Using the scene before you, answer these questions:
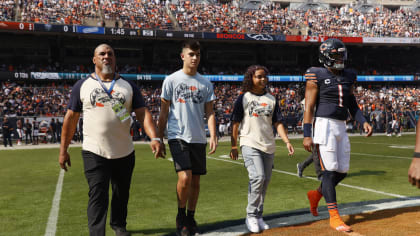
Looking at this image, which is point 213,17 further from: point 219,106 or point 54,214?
point 54,214

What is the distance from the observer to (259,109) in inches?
192

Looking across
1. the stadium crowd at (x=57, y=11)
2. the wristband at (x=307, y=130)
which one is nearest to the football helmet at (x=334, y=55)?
the wristband at (x=307, y=130)

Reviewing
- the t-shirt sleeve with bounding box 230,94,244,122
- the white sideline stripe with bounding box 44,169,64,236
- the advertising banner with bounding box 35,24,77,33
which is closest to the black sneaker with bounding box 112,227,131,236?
the white sideline stripe with bounding box 44,169,64,236

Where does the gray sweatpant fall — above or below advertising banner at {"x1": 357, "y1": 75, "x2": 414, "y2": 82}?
above

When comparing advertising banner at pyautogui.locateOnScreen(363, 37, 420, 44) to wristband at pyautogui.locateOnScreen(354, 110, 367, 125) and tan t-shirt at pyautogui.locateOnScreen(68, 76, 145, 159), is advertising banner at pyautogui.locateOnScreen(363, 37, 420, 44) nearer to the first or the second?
wristband at pyautogui.locateOnScreen(354, 110, 367, 125)

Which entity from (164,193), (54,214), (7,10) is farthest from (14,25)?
(54,214)

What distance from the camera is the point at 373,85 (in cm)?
4534

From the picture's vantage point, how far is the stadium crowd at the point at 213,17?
35.8 m

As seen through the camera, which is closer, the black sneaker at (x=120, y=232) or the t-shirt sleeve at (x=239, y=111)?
the black sneaker at (x=120, y=232)

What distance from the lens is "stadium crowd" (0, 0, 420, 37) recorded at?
35.8 metres

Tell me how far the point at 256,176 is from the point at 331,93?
4.39ft

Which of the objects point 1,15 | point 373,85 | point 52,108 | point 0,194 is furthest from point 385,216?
point 373,85

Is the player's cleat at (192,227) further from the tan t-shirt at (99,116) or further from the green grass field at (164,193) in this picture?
the tan t-shirt at (99,116)

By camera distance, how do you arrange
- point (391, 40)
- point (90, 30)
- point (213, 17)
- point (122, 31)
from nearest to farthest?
1. point (90, 30)
2. point (122, 31)
3. point (213, 17)
4. point (391, 40)
